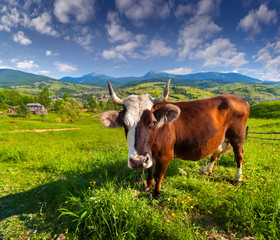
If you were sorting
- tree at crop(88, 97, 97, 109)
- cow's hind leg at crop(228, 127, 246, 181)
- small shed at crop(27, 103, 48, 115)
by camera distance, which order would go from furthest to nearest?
1. tree at crop(88, 97, 97, 109)
2. small shed at crop(27, 103, 48, 115)
3. cow's hind leg at crop(228, 127, 246, 181)

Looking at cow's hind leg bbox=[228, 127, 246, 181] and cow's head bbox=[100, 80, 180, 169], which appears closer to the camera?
cow's head bbox=[100, 80, 180, 169]

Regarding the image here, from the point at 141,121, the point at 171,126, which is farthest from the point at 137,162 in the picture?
the point at 171,126

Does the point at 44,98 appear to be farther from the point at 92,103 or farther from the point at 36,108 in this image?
the point at 92,103

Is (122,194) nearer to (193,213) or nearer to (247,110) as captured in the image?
(193,213)

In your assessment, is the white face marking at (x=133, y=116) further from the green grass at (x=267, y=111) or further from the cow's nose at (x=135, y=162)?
the green grass at (x=267, y=111)

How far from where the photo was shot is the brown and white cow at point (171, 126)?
269 centimetres

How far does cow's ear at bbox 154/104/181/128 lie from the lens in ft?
9.31

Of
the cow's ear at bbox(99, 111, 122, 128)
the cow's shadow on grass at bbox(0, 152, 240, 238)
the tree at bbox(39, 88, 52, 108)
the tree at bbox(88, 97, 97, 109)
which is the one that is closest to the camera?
the cow's shadow on grass at bbox(0, 152, 240, 238)

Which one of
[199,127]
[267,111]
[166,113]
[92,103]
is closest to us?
[166,113]

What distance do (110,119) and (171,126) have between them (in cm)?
160

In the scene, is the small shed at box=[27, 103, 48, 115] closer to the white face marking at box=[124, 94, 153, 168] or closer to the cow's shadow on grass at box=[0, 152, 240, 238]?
the cow's shadow on grass at box=[0, 152, 240, 238]

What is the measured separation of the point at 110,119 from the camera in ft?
10.4

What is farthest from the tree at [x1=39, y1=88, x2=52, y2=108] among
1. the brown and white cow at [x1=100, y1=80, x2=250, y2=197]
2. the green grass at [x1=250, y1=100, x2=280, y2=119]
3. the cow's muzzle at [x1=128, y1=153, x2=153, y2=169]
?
the green grass at [x1=250, y1=100, x2=280, y2=119]

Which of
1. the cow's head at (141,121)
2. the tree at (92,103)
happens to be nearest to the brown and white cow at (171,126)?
the cow's head at (141,121)
